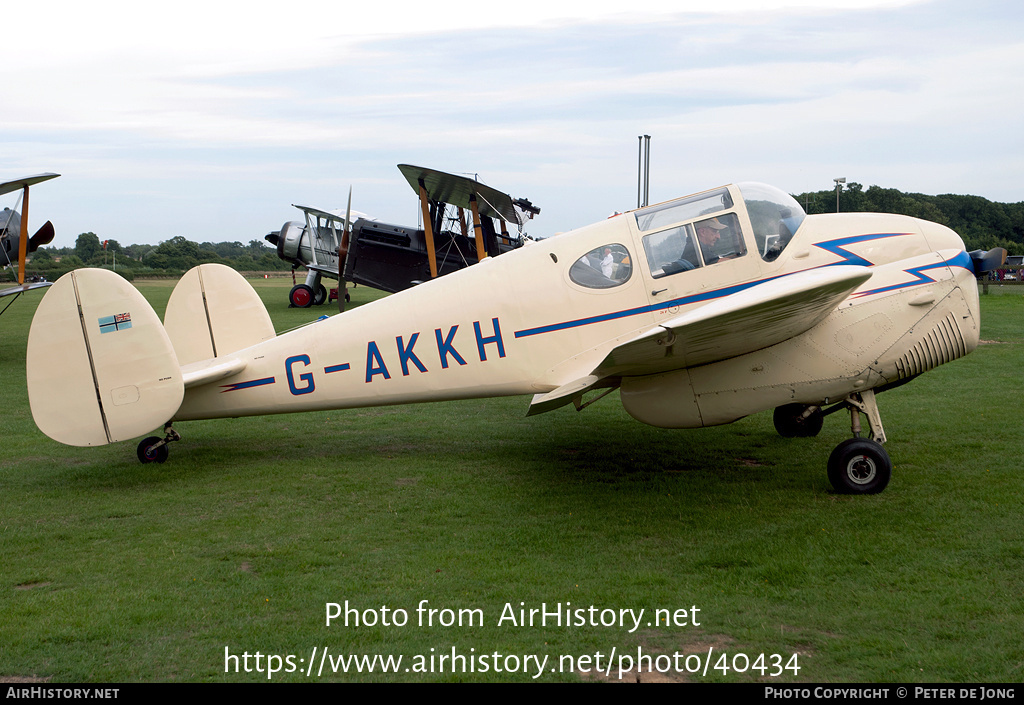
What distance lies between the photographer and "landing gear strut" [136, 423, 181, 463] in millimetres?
7129

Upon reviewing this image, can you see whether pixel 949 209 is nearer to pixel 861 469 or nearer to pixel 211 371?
pixel 861 469

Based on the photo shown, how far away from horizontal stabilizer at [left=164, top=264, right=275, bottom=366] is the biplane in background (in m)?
9.19

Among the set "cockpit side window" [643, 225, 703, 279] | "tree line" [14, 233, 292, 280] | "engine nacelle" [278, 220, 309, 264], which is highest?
"tree line" [14, 233, 292, 280]

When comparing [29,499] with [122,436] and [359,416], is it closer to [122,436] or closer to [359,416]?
[122,436]

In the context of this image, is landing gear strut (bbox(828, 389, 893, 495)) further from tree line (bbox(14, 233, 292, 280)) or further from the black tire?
tree line (bbox(14, 233, 292, 280))

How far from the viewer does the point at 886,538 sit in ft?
16.0

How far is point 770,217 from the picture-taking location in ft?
20.5

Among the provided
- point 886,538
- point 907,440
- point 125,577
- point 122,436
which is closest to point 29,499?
point 122,436

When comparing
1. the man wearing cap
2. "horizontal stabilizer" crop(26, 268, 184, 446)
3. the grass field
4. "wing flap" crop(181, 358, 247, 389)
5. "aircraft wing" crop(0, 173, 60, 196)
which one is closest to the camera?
the grass field

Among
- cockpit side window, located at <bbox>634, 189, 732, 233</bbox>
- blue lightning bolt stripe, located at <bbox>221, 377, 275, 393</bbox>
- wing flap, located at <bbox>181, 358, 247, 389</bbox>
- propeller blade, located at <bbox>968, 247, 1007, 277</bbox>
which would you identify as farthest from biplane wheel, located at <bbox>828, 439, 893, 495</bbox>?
wing flap, located at <bbox>181, 358, 247, 389</bbox>

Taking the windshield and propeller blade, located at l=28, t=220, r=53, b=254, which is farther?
propeller blade, located at l=28, t=220, r=53, b=254

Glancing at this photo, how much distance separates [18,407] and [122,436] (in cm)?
509

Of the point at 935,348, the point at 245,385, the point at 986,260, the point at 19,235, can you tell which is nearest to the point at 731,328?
the point at 935,348

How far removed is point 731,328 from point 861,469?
170 cm
